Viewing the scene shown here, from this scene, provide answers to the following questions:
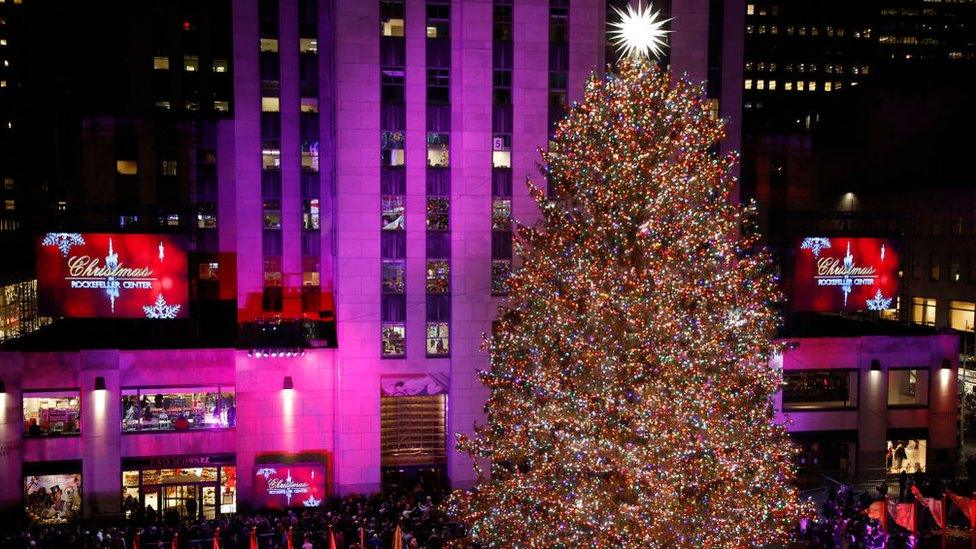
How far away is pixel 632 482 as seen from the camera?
17531 mm

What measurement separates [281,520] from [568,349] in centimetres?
1555

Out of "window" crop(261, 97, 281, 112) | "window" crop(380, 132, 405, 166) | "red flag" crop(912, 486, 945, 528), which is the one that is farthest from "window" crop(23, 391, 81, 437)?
"red flag" crop(912, 486, 945, 528)

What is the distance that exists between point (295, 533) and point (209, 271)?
34.3 meters

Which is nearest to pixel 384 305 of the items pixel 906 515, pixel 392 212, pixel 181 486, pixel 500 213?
pixel 392 212

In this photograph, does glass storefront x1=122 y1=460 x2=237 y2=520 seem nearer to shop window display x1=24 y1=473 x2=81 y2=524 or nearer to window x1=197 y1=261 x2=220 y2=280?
shop window display x1=24 y1=473 x2=81 y2=524

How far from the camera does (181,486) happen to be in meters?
32.5

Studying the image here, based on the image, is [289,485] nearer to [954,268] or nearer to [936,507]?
[936,507]

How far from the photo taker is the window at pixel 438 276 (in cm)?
3359

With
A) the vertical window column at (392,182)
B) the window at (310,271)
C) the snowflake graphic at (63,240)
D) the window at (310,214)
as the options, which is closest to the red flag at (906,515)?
the vertical window column at (392,182)

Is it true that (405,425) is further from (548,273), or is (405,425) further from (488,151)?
(548,273)

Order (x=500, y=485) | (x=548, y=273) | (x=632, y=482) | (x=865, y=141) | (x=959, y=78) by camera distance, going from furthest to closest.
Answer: (x=865, y=141) → (x=959, y=78) → (x=500, y=485) → (x=548, y=273) → (x=632, y=482)

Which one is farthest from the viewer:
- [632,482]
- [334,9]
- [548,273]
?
[334,9]

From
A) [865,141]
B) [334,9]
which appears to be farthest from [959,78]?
[334,9]

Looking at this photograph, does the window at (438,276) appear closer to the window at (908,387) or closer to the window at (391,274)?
the window at (391,274)
